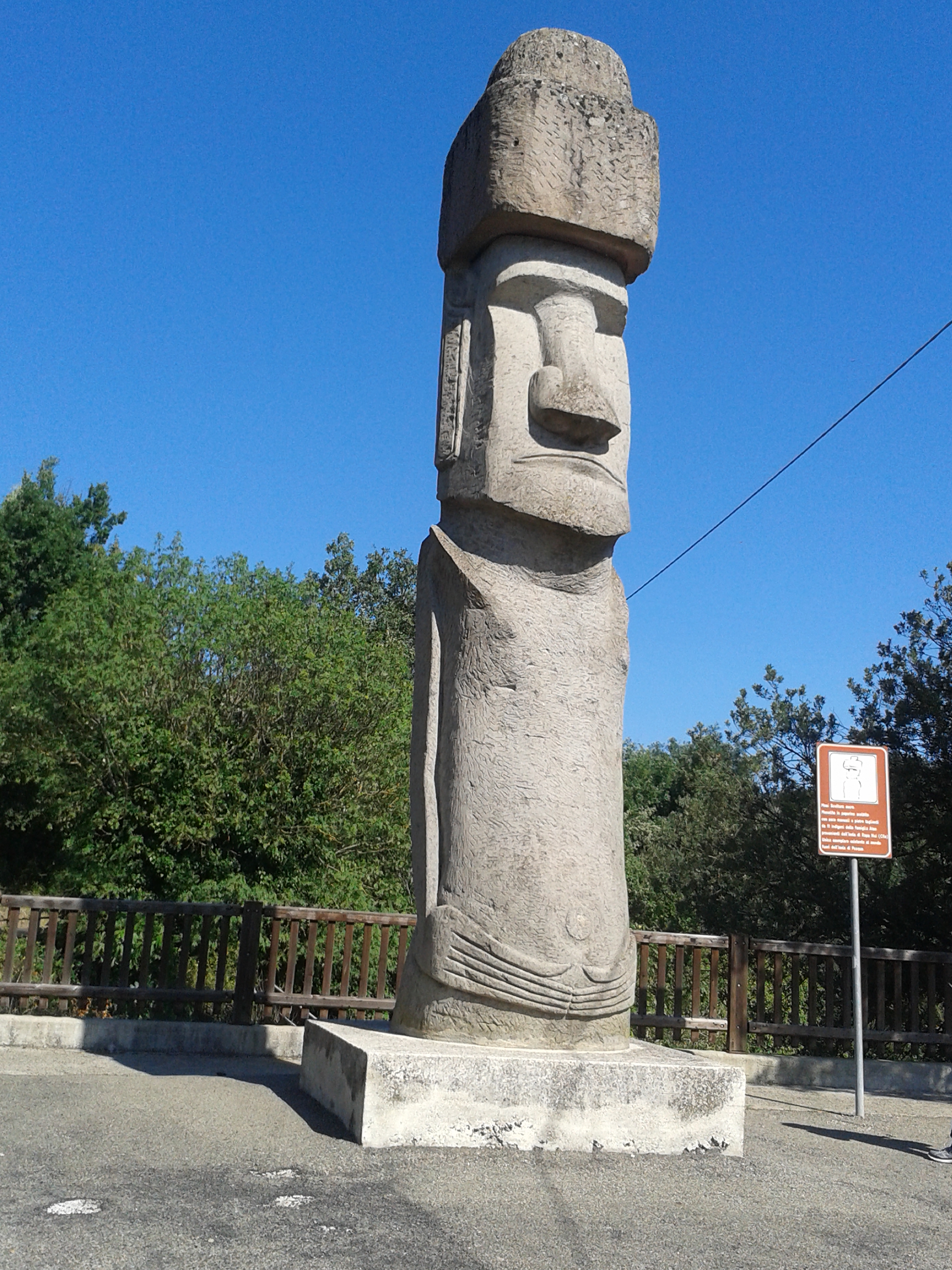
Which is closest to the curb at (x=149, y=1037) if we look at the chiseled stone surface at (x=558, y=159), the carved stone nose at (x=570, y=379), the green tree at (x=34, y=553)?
the carved stone nose at (x=570, y=379)

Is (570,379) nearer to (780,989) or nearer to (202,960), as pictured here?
(202,960)

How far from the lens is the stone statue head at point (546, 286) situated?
17.3 feet

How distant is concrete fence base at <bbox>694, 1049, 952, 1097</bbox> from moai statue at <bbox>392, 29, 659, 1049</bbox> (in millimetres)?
3101

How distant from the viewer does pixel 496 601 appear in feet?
17.0

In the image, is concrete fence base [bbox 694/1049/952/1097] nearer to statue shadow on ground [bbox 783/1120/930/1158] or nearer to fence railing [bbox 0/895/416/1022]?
statue shadow on ground [bbox 783/1120/930/1158]

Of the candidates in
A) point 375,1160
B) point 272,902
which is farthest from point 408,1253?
point 272,902

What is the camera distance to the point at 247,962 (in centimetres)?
766

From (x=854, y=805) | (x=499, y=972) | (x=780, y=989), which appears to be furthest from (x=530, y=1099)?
(x=780, y=989)

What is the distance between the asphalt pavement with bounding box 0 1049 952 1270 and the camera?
319 cm

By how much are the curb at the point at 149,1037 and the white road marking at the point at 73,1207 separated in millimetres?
3593

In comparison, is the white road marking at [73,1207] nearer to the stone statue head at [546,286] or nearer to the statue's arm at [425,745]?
the statue's arm at [425,745]

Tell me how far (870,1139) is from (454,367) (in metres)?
4.53

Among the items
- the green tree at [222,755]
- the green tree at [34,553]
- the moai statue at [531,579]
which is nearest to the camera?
the moai statue at [531,579]

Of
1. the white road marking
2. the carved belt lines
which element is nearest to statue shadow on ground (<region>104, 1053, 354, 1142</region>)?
the carved belt lines
